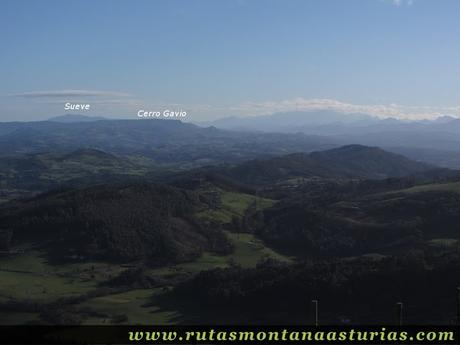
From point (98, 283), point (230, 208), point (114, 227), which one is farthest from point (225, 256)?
point (230, 208)

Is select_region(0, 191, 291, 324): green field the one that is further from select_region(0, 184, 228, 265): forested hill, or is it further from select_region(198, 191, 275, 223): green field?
select_region(198, 191, 275, 223): green field

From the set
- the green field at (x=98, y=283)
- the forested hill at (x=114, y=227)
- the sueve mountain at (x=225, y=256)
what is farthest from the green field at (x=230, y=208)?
the green field at (x=98, y=283)

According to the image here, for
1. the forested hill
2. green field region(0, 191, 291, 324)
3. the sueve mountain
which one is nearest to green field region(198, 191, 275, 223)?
the sueve mountain

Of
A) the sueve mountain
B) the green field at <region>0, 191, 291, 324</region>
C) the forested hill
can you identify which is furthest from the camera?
the forested hill

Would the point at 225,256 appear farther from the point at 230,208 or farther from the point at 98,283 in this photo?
the point at 230,208

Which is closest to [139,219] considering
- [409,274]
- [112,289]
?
[112,289]

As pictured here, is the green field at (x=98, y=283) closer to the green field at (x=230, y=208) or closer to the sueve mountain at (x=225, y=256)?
the sueve mountain at (x=225, y=256)

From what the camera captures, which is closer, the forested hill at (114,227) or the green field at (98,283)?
the green field at (98,283)

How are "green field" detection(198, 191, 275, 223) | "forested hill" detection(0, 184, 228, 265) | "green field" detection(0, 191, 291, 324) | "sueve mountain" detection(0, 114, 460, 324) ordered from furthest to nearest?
"green field" detection(198, 191, 275, 223)
"forested hill" detection(0, 184, 228, 265)
"sueve mountain" detection(0, 114, 460, 324)
"green field" detection(0, 191, 291, 324)

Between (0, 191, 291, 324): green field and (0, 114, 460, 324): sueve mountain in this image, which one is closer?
(0, 191, 291, 324): green field

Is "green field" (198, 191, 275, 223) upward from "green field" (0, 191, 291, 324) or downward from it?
upward

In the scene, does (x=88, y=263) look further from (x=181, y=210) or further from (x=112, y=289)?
(x=181, y=210)
